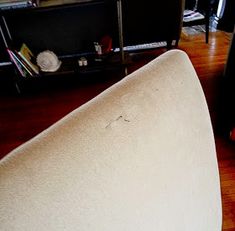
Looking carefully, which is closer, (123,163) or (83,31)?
(123,163)

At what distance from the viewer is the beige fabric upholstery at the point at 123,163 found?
0.26 m

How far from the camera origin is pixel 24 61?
2.02 meters

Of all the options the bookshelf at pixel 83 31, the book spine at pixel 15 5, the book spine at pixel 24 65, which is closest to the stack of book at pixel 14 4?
the book spine at pixel 15 5

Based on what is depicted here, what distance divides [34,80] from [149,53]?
122 centimetres

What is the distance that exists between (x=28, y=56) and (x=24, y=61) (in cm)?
11

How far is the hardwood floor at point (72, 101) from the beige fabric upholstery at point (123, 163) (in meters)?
1.07

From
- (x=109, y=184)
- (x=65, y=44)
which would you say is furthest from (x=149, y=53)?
(x=109, y=184)

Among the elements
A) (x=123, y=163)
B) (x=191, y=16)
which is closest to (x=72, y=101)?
(x=191, y=16)

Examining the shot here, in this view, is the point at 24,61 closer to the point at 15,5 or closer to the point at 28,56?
the point at 28,56

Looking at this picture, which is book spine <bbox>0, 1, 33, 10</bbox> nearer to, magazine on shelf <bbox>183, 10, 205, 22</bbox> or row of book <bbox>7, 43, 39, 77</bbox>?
row of book <bbox>7, 43, 39, 77</bbox>

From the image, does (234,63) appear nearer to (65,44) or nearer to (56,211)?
(65,44)

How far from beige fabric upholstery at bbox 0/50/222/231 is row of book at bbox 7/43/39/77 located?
6.13ft

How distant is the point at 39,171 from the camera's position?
26 cm

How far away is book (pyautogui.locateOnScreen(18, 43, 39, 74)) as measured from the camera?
2.01 metres
